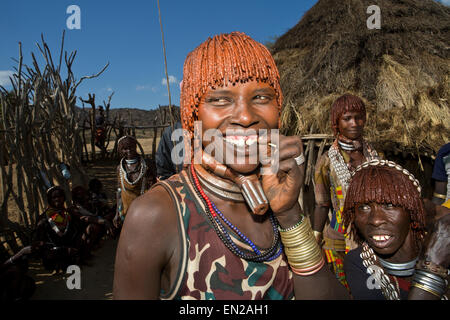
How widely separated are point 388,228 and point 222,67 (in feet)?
4.45

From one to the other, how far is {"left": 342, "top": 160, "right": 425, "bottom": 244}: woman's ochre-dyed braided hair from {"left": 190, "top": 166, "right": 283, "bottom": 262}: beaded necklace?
0.83m

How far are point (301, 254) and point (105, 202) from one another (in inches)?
284

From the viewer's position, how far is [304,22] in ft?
33.7

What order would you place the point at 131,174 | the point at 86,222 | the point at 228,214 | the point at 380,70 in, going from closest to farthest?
1. the point at 228,214
2. the point at 131,174
3. the point at 86,222
4. the point at 380,70

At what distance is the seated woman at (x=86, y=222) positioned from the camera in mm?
5879

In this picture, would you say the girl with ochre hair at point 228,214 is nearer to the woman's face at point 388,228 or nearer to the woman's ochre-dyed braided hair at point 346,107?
the woman's face at point 388,228

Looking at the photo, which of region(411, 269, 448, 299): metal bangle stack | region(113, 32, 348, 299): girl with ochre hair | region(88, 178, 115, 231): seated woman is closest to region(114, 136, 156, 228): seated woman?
region(88, 178, 115, 231): seated woman

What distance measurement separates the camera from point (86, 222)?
6.00 meters

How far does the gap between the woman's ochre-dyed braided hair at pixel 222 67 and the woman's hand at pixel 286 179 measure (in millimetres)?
282

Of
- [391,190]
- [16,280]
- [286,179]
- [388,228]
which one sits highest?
[286,179]

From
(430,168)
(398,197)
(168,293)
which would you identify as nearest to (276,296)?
(168,293)

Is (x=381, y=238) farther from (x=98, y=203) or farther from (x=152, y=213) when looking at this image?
(x=98, y=203)

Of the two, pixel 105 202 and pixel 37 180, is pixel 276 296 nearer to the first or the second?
pixel 37 180

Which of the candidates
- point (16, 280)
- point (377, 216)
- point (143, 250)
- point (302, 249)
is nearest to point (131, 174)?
point (16, 280)
